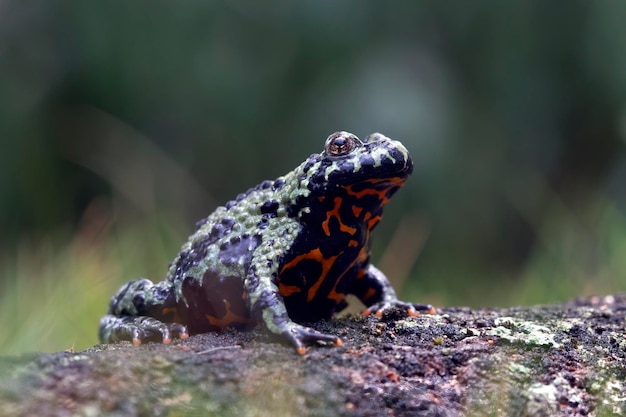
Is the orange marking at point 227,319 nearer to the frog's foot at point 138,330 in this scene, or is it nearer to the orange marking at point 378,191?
the frog's foot at point 138,330

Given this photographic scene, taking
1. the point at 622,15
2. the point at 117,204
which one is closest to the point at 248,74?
the point at 117,204

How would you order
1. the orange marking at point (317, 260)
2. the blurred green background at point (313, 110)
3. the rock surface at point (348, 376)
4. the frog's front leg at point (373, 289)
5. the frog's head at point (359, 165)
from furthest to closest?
the blurred green background at point (313, 110)
the frog's front leg at point (373, 289)
the orange marking at point (317, 260)
the frog's head at point (359, 165)
the rock surface at point (348, 376)

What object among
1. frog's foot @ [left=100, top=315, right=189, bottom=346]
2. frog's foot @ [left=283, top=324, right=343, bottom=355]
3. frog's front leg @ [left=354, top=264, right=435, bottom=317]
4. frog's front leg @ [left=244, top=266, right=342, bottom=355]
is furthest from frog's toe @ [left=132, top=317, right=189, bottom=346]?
frog's front leg @ [left=354, top=264, right=435, bottom=317]

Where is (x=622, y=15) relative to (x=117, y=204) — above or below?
above

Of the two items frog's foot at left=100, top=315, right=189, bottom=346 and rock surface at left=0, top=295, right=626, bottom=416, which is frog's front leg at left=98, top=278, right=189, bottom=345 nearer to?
frog's foot at left=100, top=315, right=189, bottom=346

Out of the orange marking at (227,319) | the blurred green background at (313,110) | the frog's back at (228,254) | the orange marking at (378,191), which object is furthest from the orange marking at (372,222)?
the blurred green background at (313,110)

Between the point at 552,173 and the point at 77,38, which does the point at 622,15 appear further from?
the point at 77,38
